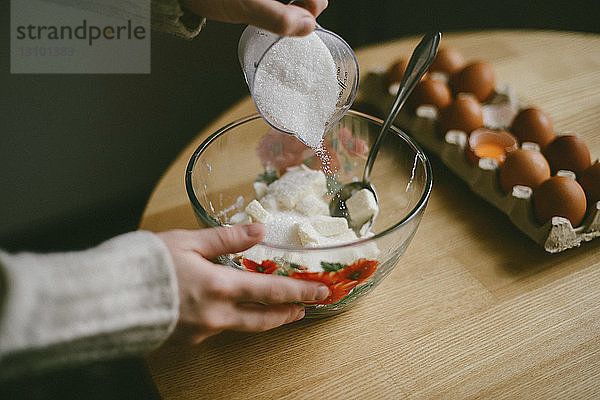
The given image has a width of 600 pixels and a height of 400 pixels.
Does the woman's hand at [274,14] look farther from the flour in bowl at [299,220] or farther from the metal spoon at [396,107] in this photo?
the flour in bowl at [299,220]

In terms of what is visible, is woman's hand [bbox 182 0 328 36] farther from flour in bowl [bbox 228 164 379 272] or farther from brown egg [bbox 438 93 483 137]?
brown egg [bbox 438 93 483 137]

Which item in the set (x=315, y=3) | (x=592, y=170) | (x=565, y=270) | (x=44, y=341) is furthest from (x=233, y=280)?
(x=592, y=170)

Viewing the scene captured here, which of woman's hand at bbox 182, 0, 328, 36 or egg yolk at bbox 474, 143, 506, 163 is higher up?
woman's hand at bbox 182, 0, 328, 36

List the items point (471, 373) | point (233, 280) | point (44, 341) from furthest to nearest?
1. point (471, 373)
2. point (233, 280)
3. point (44, 341)

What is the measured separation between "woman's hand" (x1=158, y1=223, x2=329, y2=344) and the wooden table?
0.38ft

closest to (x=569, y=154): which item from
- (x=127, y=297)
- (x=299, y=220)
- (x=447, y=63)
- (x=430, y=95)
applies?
(x=430, y=95)

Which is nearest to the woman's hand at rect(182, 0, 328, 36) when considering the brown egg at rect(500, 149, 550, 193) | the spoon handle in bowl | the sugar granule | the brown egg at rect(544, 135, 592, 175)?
the sugar granule

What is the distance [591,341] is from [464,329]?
21cm

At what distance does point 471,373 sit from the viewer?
78 cm

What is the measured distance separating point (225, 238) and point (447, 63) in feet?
3.34

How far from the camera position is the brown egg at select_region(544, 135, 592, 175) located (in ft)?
3.58

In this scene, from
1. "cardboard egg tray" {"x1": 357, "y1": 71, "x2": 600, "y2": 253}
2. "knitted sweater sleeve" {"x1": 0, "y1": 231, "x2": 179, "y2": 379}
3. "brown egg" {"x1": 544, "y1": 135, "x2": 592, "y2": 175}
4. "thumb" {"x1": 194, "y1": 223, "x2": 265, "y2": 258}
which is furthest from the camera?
"brown egg" {"x1": 544, "y1": 135, "x2": 592, "y2": 175}

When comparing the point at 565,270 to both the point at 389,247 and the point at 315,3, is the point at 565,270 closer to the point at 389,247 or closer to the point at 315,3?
the point at 389,247

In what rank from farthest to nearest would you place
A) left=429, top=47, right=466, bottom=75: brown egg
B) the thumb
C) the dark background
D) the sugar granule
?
the dark background < left=429, top=47, right=466, bottom=75: brown egg < the sugar granule < the thumb
